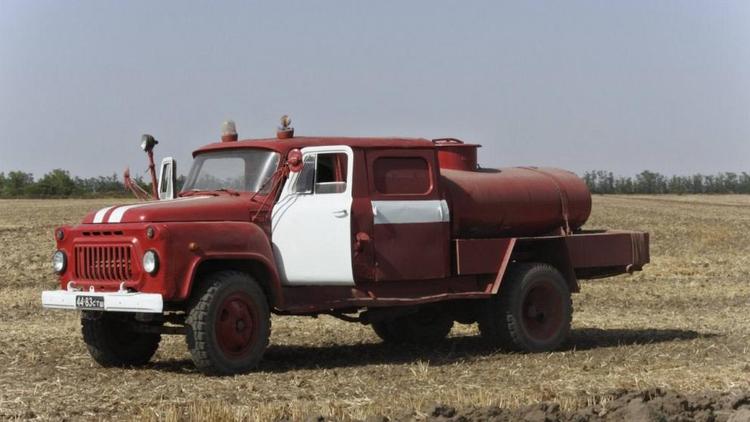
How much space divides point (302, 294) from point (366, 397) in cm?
235

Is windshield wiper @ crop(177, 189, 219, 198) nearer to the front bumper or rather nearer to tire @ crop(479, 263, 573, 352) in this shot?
the front bumper

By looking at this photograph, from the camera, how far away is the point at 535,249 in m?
13.7

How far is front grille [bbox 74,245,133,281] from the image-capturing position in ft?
35.5

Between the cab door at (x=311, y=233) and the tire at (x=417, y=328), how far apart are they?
238 cm

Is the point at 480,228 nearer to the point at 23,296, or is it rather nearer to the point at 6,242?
the point at 23,296

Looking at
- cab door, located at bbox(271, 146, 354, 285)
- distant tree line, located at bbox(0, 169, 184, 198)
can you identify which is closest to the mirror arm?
cab door, located at bbox(271, 146, 354, 285)

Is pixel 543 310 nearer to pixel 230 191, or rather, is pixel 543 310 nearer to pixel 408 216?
pixel 408 216

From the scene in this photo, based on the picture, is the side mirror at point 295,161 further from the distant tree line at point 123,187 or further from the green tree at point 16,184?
the green tree at point 16,184

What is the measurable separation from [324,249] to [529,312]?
2728 mm

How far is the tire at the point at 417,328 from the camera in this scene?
1394 centimetres

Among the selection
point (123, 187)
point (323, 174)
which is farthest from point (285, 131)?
point (123, 187)

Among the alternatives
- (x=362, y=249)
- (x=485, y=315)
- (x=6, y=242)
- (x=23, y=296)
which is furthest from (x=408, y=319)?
(x=6, y=242)

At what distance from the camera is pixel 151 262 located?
10547mm

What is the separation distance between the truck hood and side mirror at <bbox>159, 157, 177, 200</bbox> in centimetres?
85
